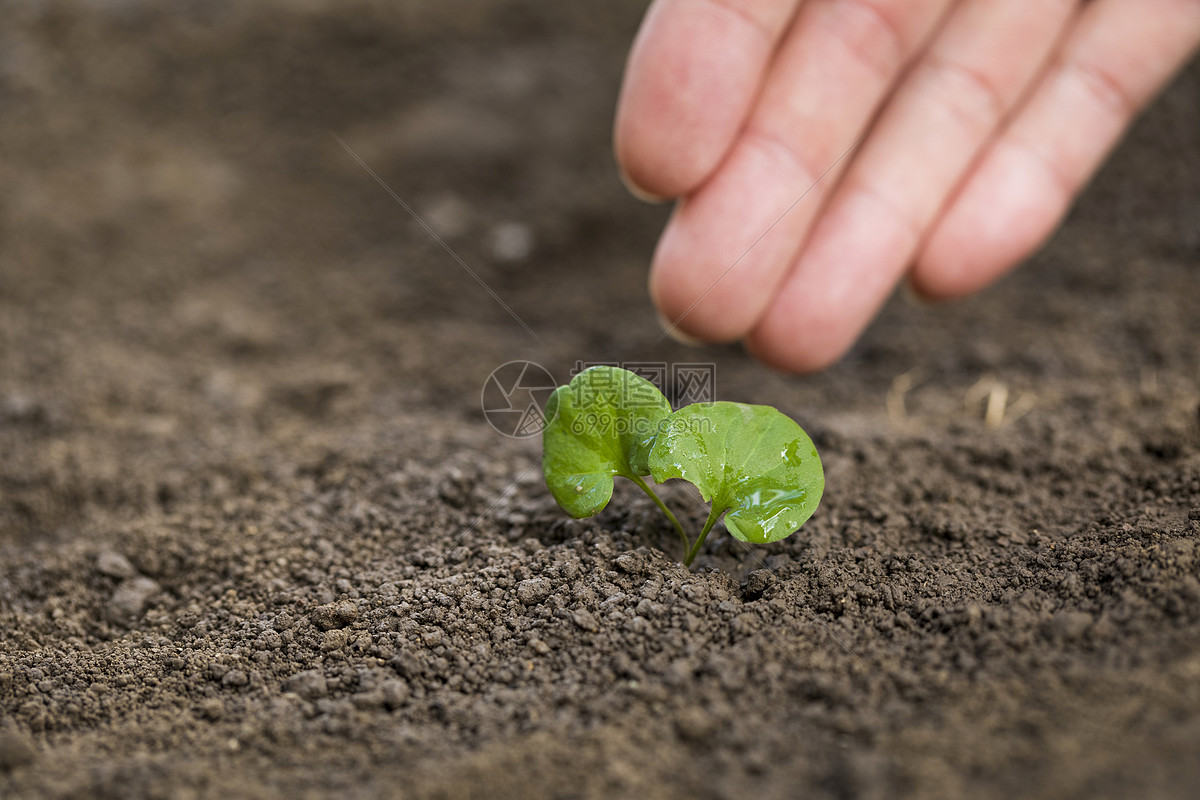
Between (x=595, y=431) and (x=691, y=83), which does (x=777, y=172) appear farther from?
(x=595, y=431)

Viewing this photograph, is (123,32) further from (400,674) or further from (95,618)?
(400,674)

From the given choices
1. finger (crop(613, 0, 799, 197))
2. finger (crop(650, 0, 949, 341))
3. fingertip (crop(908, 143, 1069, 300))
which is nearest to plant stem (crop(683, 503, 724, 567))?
finger (crop(650, 0, 949, 341))

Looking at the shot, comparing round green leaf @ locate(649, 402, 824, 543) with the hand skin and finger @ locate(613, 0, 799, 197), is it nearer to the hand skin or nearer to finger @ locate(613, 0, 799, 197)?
the hand skin

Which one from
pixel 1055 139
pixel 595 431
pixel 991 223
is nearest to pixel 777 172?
pixel 991 223

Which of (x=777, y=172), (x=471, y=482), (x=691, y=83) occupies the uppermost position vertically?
(x=691, y=83)

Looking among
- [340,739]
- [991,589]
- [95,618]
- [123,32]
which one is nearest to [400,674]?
[340,739]

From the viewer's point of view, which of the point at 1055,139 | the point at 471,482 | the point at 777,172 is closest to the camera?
the point at 471,482
